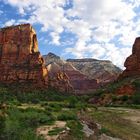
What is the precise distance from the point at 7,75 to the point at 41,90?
1453 cm

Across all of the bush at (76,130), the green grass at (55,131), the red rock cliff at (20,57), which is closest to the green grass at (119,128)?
the bush at (76,130)

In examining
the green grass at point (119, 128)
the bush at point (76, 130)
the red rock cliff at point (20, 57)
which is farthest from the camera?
the red rock cliff at point (20, 57)

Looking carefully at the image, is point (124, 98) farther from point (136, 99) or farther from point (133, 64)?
point (133, 64)

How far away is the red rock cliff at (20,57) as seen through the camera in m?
134

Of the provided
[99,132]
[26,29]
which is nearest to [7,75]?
[26,29]

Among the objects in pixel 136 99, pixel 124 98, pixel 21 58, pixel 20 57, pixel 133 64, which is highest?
pixel 20 57

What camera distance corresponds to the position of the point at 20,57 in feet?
460

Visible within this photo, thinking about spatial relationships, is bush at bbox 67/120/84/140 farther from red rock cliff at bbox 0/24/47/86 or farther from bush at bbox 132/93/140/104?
red rock cliff at bbox 0/24/47/86

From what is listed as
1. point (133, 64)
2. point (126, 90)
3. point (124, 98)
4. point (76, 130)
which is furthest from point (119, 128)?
point (133, 64)

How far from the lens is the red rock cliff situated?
5290 inches

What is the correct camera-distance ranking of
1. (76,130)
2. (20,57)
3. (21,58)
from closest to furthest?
(76,130) → (21,58) → (20,57)

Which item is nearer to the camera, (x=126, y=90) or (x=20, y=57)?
(x=126, y=90)

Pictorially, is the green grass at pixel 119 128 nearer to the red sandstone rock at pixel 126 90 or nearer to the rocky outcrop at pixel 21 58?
the red sandstone rock at pixel 126 90

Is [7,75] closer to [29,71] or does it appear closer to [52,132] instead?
[29,71]
